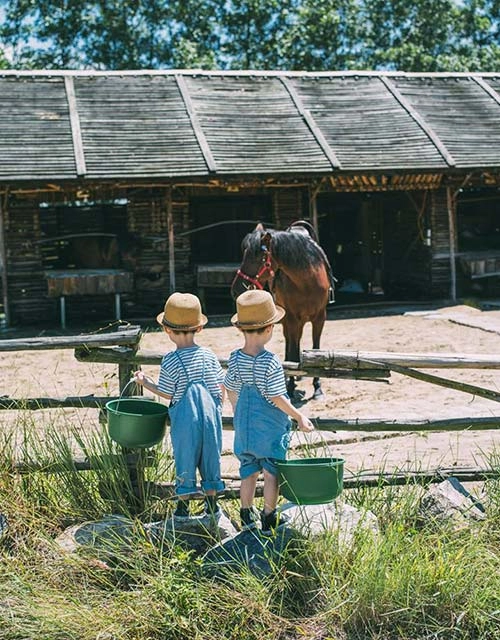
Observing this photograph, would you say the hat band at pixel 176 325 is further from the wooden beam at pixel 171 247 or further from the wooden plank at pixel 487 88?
the wooden plank at pixel 487 88

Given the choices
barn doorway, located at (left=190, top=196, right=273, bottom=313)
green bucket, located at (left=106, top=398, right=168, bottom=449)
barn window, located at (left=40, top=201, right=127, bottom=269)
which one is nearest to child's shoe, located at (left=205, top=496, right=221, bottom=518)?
green bucket, located at (left=106, top=398, right=168, bottom=449)

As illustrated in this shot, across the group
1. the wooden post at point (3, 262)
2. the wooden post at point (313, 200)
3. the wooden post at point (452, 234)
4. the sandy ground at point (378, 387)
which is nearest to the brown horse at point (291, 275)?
the sandy ground at point (378, 387)

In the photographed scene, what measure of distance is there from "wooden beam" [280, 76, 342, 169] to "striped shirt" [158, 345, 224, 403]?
11680 millimetres

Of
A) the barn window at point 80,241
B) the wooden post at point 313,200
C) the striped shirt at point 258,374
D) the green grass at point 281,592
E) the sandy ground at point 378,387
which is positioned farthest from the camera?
the barn window at point 80,241

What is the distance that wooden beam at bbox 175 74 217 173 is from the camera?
15844 millimetres

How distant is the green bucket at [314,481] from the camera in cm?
465

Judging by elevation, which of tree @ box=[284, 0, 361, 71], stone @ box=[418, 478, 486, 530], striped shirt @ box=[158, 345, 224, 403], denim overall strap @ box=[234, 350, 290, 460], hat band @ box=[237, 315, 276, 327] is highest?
tree @ box=[284, 0, 361, 71]

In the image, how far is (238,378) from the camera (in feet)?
16.3

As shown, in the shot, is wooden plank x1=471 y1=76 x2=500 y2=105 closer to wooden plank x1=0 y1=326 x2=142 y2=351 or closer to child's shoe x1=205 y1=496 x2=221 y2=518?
wooden plank x1=0 y1=326 x2=142 y2=351

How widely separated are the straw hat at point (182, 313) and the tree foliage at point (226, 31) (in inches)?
1064

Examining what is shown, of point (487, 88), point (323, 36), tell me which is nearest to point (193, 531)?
point (487, 88)

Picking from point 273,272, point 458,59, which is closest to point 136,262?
point 273,272

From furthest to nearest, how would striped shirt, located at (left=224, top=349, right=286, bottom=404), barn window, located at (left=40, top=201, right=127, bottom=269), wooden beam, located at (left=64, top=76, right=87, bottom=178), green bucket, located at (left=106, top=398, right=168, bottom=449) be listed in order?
barn window, located at (left=40, top=201, right=127, bottom=269) < wooden beam, located at (left=64, top=76, right=87, bottom=178) < green bucket, located at (left=106, top=398, right=168, bottom=449) < striped shirt, located at (left=224, top=349, right=286, bottom=404)

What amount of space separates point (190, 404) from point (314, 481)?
0.86 metres
